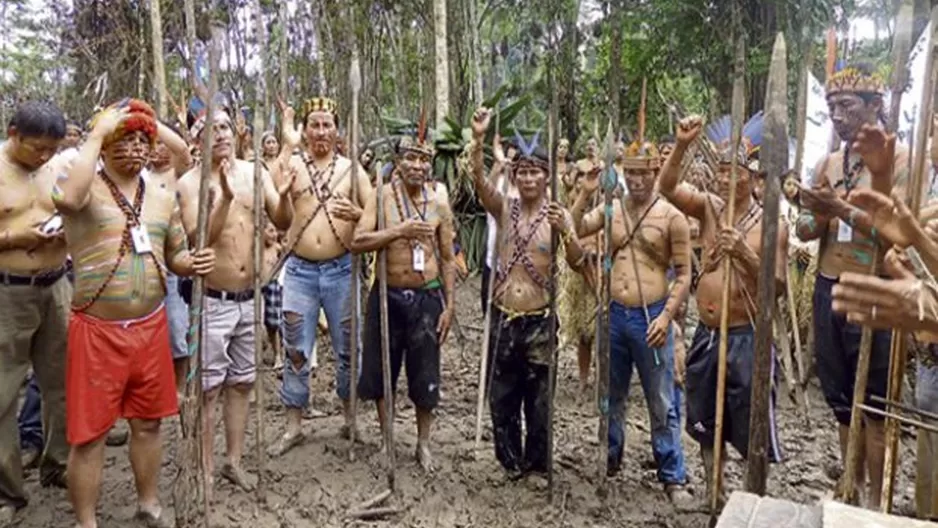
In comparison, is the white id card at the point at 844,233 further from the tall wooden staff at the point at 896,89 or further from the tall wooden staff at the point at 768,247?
the tall wooden staff at the point at 768,247

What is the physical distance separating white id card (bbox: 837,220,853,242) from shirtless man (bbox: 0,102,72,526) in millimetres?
3685

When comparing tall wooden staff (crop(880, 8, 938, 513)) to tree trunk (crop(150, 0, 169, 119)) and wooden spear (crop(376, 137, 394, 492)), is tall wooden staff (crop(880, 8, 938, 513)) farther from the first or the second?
tree trunk (crop(150, 0, 169, 119))

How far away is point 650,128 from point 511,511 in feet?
35.4

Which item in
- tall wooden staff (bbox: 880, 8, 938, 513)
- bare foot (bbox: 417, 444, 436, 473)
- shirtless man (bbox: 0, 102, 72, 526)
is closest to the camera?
tall wooden staff (bbox: 880, 8, 938, 513)

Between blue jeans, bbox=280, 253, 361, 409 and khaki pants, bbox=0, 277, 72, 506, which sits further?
blue jeans, bbox=280, 253, 361, 409

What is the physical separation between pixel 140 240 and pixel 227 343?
0.87 m

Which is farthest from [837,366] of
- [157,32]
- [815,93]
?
[157,32]

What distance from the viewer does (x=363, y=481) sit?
4355 millimetres

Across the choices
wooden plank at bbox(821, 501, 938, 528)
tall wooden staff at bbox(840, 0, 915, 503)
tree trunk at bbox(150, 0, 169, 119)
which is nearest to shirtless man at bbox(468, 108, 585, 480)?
tall wooden staff at bbox(840, 0, 915, 503)

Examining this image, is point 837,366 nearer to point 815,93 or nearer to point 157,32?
point 815,93

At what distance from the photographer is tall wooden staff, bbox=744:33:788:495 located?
8.41ft

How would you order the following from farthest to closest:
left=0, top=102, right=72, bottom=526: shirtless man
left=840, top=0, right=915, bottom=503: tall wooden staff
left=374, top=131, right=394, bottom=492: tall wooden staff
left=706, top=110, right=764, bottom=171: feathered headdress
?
left=374, top=131, right=394, bottom=492: tall wooden staff
left=706, top=110, right=764, bottom=171: feathered headdress
left=0, top=102, right=72, bottom=526: shirtless man
left=840, top=0, right=915, bottom=503: tall wooden staff

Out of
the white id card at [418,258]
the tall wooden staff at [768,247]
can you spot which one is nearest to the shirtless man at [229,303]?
the white id card at [418,258]

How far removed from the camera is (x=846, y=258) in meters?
3.61
